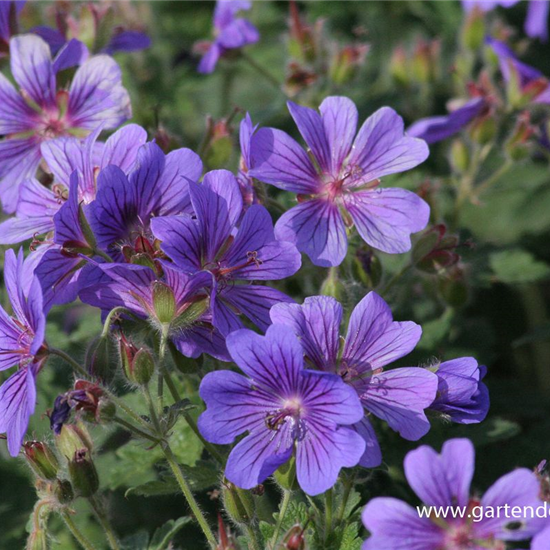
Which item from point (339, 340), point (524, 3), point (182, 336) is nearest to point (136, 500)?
point (182, 336)

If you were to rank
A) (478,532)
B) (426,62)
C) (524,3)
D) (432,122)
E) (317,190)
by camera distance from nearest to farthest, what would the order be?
1. (478,532)
2. (317,190)
3. (432,122)
4. (426,62)
5. (524,3)

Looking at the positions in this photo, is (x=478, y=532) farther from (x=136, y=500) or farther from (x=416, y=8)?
(x=416, y=8)

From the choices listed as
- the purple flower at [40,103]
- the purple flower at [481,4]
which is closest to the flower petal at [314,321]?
the purple flower at [40,103]

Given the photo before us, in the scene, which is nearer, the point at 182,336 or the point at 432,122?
the point at 182,336

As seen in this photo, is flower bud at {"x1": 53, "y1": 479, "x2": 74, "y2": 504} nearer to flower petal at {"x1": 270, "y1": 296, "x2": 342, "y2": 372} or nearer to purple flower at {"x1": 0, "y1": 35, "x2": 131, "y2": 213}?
flower petal at {"x1": 270, "y1": 296, "x2": 342, "y2": 372}

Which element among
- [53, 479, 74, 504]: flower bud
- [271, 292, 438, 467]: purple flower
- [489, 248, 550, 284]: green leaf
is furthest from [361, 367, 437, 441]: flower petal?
[489, 248, 550, 284]: green leaf

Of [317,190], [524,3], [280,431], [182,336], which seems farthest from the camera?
[524,3]

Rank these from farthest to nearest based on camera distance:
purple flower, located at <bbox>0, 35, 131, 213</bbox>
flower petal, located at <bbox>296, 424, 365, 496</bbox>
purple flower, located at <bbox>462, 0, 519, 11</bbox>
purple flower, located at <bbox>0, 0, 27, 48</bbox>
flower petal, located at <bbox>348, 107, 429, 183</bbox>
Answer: purple flower, located at <bbox>462, 0, 519, 11</bbox> → purple flower, located at <bbox>0, 0, 27, 48</bbox> → purple flower, located at <bbox>0, 35, 131, 213</bbox> → flower petal, located at <bbox>348, 107, 429, 183</bbox> → flower petal, located at <bbox>296, 424, 365, 496</bbox>

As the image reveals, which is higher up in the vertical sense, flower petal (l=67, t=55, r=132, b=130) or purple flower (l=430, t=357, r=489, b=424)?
flower petal (l=67, t=55, r=132, b=130)
